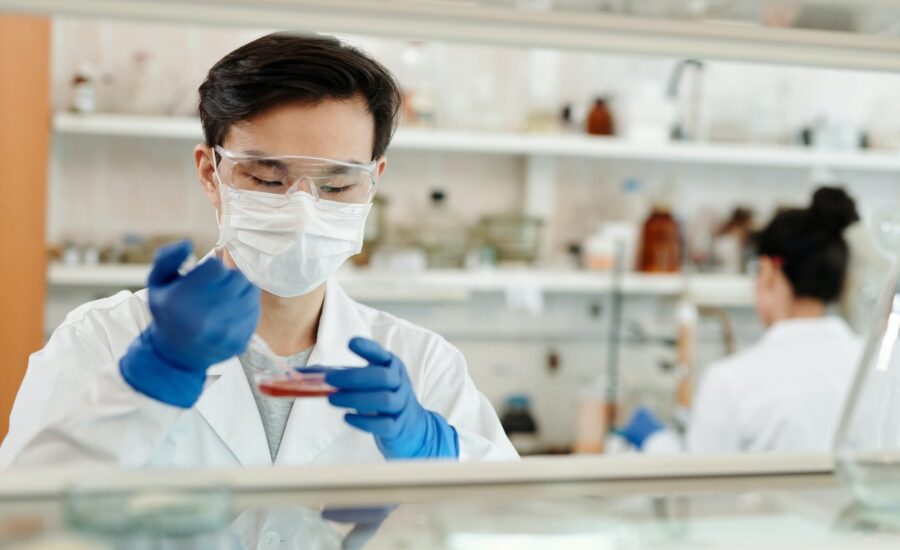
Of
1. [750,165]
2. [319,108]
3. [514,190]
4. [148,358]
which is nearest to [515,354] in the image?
[514,190]

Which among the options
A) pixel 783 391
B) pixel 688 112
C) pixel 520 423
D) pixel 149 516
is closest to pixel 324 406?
pixel 149 516

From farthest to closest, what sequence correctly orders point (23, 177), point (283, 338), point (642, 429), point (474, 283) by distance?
point (474, 283)
point (23, 177)
point (642, 429)
point (283, 338)

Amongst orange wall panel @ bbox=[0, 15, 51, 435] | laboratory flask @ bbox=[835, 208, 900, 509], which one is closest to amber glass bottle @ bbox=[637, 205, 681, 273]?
orange wall panel @ bbox=[0, 15, 51, 435]

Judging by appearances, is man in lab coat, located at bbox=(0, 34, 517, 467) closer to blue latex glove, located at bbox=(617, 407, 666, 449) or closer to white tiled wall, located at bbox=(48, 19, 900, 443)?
blue latex glove, located at bbox=(617, 407, 666, 449)

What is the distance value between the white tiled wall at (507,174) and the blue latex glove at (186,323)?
7.76ft

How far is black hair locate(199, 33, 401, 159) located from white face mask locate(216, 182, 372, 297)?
0.31 ft

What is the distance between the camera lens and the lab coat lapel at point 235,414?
3.59ft

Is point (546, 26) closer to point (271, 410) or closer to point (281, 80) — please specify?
point (281, 80)

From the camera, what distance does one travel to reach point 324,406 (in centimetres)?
114

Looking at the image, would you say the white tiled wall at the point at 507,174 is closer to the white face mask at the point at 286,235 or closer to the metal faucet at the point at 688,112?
the metal faucet at the point at 688,112

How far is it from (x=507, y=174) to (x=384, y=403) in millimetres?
2625

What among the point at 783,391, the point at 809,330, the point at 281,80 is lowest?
the point at 783,391

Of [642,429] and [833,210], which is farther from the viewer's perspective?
[642,429]

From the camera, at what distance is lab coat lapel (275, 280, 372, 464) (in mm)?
1094
